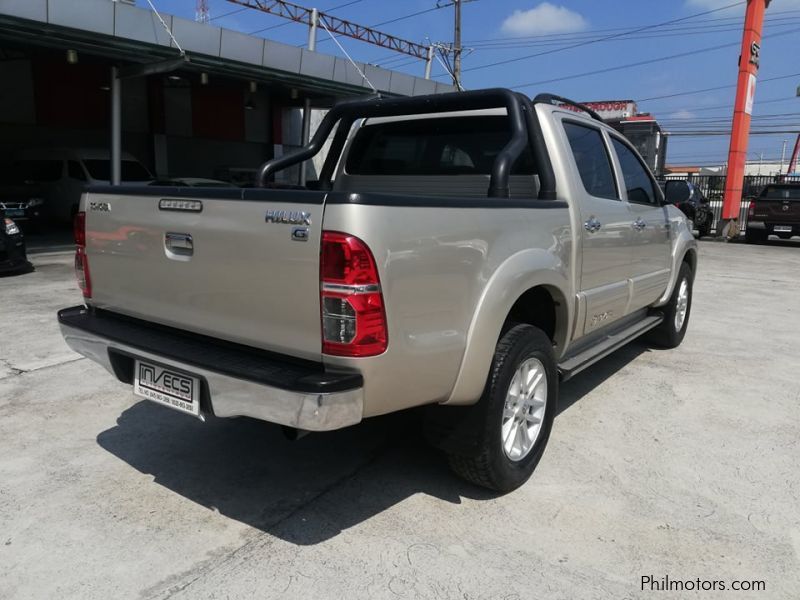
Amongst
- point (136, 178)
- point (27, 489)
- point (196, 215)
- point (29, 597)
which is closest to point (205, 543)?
point (29, 597)

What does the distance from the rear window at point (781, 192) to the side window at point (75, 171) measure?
57.0 ft

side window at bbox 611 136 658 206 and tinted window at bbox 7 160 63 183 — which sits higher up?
tinted window at bbox 7 160 63 183

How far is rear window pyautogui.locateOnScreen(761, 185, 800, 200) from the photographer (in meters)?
16.8

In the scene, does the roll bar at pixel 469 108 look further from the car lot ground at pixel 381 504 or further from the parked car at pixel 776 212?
A: the parked car at pixel 776 212

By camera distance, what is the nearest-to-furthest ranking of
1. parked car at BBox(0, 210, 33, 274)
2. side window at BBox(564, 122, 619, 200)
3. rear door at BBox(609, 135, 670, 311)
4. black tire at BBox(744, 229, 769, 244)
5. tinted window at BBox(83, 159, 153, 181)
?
1. side window at BBox(564, 122, 619, 200)
2. rear door at BBox(609, 135, 670, 311)
3. parked car at BBox(0, 210, 33, 274)
4. tinted window at BBox(83, 159, 153, 181)
5. black tire at BBox(744, 229, 769, 244)

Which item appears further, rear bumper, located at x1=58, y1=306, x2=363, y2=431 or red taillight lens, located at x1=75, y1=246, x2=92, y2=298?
red taillight lens, located at x1=75, y1=246, x2=92, y2=298

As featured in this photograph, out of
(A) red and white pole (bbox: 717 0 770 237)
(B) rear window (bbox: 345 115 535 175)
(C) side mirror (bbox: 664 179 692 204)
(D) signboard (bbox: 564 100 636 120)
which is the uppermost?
(D) signboard (bbox: 564 100 636 120)

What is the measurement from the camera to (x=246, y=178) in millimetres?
22000

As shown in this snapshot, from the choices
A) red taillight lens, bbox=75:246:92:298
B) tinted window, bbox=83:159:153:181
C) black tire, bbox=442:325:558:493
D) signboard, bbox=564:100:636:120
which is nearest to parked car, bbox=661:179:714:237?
tinted window, bbox=83:159:153:181

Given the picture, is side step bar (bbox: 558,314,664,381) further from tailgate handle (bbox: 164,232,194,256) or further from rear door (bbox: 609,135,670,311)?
tailgate handle (bbox: 164,232,194,256)

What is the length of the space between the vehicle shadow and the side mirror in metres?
3.00

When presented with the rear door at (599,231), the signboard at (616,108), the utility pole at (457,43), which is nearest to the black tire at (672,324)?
the rear door at (599,231)

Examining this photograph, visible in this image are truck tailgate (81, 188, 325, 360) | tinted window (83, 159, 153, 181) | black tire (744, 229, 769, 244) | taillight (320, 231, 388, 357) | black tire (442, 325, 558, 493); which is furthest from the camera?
black tire (744, 229, 769, 244)

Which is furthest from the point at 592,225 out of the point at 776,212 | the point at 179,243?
the point at 776,212
